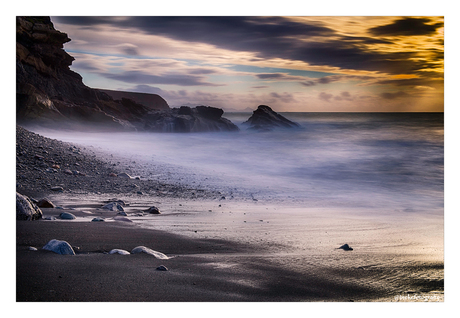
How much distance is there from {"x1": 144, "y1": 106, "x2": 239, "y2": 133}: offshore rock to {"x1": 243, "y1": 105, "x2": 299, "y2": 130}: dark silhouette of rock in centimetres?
33

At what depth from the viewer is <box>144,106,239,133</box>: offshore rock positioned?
521 cm

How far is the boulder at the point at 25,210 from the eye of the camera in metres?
3.44

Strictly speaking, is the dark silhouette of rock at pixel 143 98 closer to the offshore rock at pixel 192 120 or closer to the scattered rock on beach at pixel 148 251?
the offshore rock at pixel 192 120

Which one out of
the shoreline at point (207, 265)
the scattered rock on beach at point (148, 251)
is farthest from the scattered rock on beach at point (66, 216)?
the scattered rock on beach at point (148, 251)

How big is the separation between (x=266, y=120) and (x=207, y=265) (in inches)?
107

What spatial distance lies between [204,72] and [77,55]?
5.24 feet

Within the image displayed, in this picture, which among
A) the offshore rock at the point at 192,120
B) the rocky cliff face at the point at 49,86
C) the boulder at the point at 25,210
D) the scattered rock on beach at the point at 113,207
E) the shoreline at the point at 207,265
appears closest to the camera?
the shoreline at the point at 207,265

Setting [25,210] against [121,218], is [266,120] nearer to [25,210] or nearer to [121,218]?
[121,218]

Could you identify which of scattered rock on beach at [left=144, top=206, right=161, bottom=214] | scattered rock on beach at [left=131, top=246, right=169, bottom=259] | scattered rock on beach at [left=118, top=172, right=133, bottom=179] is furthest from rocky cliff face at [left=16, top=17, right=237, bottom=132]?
scattered rock on beach at [left=131, top=246, right=169, bottom=259]

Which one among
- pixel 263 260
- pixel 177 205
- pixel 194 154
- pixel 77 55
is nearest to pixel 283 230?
pixel 263 260

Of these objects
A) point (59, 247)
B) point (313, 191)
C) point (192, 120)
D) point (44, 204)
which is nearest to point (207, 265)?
point (59, 247)

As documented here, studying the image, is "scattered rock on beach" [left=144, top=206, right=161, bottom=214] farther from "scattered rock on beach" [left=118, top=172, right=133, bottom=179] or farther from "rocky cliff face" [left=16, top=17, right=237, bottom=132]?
"scattered rock on beach" [left=118, top=172, right=133, bottom=179]

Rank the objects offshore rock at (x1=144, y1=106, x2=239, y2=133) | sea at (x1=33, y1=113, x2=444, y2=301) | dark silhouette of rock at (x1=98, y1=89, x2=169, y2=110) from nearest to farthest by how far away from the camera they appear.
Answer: sea at (x1=33, y1=113, x2=444, y2=301) < dark silhouette of rock at (x1=98, y1=89, x2=169, y2=110) < offshore rock at (x1=144, y1=106, x2=239, y2=133)

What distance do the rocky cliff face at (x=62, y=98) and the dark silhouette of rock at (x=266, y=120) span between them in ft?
1.23
